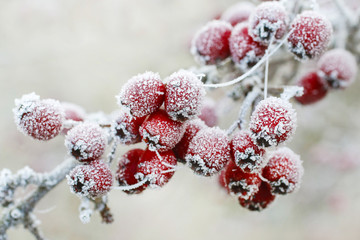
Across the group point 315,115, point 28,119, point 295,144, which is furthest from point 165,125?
point 295,144

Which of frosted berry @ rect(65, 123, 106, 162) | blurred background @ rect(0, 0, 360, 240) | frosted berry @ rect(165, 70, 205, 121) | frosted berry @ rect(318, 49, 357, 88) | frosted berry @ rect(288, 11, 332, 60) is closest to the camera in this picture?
frosted berry @ rect(165, 70, 205, 121)

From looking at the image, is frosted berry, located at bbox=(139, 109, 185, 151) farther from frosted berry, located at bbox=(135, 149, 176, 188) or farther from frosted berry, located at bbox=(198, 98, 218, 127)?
frosted berry, located at bbox=(198, 98, 218, 127)

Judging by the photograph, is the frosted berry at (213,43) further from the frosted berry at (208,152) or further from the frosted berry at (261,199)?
the frosted berry at (261,199)

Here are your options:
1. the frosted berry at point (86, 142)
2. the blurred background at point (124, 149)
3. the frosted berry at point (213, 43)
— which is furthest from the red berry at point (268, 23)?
the blurred background at point (124, 149)

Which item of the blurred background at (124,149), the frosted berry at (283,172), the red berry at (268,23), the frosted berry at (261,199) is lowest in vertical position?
the blurred background at (124,149)

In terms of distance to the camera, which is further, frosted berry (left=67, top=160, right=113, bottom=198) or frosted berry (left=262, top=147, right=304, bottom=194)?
frosted berry (left=262, top=147, right=304, bottom=194)

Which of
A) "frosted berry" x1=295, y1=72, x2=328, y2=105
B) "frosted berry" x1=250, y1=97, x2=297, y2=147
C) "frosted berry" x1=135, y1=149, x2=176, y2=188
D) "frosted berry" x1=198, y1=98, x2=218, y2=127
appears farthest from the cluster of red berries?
"frosted berry" x1=135, y1=149, x2=176, y2=188
